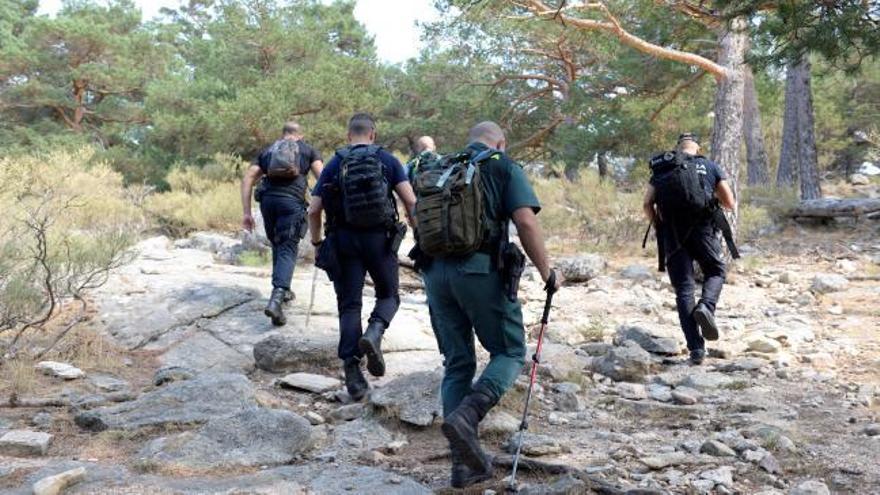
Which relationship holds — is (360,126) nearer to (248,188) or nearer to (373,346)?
(373,346)

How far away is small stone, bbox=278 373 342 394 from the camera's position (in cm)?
561

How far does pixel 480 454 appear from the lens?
3.61m

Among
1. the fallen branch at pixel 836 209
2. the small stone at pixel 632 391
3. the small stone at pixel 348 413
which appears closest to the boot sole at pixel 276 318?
the small stone at pixel 348 413

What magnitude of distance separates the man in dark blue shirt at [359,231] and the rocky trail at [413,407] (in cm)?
34

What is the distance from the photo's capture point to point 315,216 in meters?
5.25

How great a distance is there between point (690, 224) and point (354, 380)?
301cm

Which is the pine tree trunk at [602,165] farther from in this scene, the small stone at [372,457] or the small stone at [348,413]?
the small stone at [372,457]

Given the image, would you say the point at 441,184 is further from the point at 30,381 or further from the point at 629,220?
the point at 629,220

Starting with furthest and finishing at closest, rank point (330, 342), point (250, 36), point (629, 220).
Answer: point (250, 36) < point (629, 220) < point (330, 342)

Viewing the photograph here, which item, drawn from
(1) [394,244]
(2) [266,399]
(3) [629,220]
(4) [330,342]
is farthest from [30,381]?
(3) [629,220]

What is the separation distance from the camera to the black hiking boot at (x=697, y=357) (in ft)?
21.1

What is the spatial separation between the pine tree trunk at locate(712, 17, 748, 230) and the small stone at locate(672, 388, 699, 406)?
17.8 feet

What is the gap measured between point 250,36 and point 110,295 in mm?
14033

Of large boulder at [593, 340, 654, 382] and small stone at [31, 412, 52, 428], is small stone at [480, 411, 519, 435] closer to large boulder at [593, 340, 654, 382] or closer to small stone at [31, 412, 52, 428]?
large boulder at [593, 340, 654, 382]
